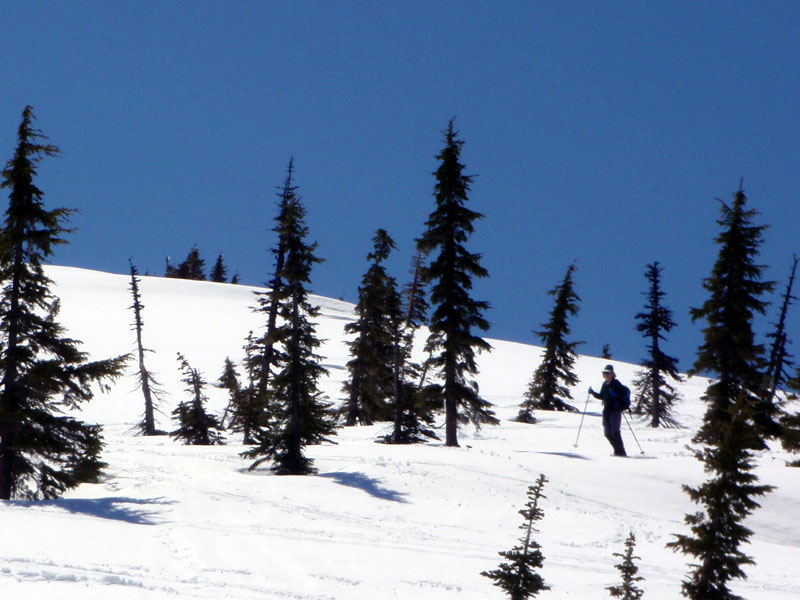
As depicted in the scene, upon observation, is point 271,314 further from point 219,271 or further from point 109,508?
point 219,271

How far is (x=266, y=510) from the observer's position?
18.7 metres

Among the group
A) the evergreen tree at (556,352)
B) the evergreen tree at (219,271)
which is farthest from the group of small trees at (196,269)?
the evergreen tree at (556,352)

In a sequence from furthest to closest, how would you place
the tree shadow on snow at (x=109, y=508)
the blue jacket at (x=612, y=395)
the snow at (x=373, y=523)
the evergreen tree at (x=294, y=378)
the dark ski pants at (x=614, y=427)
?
the dark ski pants at (x=614, y=427) → the blue jacket at (x=612, y=395) → the evergreen tree at (x=294, y=378) → the tree shadow on snow at (x=109, y=508) → the snow at (x=373, y=523)

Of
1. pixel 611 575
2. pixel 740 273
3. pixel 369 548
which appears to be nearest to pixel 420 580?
pixel 369 548

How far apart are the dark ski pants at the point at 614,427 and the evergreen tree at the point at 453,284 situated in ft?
15.3

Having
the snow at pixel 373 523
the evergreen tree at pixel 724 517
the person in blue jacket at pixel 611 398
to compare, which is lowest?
the snow at pixel 373 523

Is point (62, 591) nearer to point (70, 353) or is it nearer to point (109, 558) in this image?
point (109, 558)

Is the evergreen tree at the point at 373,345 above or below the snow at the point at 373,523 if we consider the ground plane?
above

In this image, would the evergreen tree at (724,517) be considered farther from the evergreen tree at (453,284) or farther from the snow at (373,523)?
the evergreen tree at (453,284)

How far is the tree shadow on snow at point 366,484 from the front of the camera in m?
21.2

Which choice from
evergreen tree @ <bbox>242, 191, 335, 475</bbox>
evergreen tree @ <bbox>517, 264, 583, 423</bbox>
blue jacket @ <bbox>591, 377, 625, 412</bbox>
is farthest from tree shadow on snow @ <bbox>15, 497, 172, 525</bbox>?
evergreen tree @ <bbox>517, 264, 583, 423</bbox>

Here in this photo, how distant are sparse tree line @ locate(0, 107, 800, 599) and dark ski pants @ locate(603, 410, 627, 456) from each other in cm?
283

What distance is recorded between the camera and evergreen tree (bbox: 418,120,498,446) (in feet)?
94.4

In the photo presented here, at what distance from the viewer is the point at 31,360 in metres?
18.2
